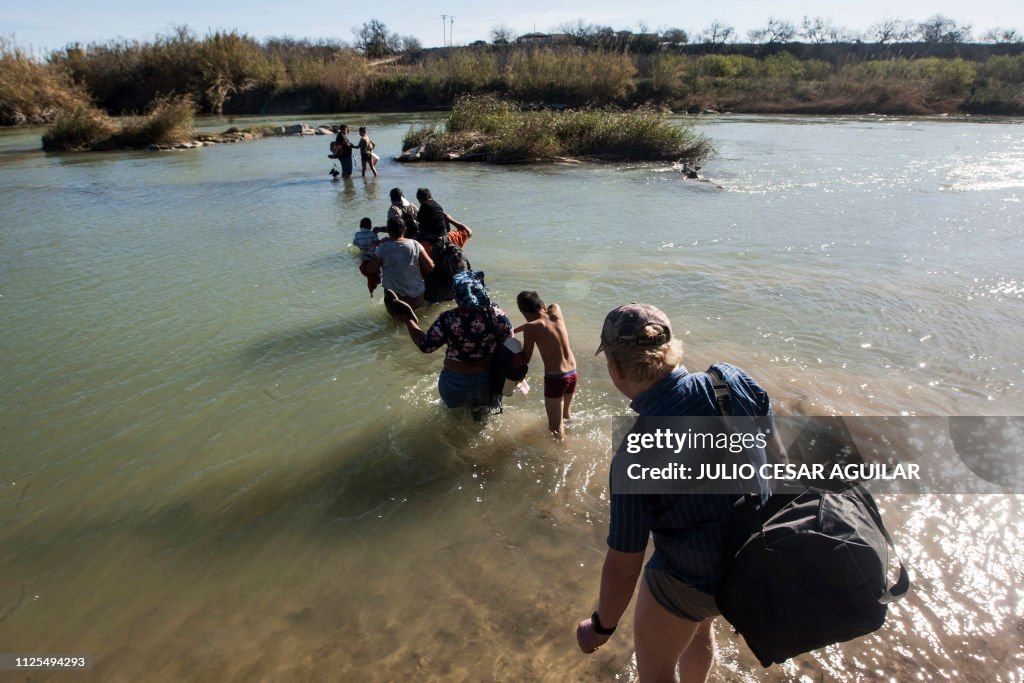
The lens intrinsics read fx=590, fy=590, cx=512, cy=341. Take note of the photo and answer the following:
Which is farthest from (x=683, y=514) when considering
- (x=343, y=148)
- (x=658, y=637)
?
(x=343, y=148)

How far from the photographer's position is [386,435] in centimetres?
500

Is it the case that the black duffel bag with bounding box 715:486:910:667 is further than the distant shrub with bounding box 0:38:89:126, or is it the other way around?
the distant shrub with bounding box 0:38:89:126

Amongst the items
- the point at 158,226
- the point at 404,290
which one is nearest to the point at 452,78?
the point at 158,226

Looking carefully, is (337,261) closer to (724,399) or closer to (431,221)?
(431,221)

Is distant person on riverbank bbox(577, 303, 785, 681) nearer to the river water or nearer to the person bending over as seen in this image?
the river water

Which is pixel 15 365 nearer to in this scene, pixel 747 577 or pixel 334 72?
pixel 747 577

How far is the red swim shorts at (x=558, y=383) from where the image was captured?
4594 mm

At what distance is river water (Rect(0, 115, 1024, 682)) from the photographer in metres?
3.12

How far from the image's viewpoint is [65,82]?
118ft

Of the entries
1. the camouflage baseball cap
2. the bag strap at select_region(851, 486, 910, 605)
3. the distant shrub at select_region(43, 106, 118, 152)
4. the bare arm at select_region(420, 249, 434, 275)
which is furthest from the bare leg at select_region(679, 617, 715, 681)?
the distant shrub at select_region(43, 106, 118, 152)

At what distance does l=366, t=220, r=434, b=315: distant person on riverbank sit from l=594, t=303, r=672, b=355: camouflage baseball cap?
5030mm

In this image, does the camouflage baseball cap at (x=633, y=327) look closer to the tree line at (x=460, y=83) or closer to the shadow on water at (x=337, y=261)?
the shadow on water at (x=337, y=261)

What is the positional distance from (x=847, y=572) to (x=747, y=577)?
271 millimetres

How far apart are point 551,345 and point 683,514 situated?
8.68 feet
